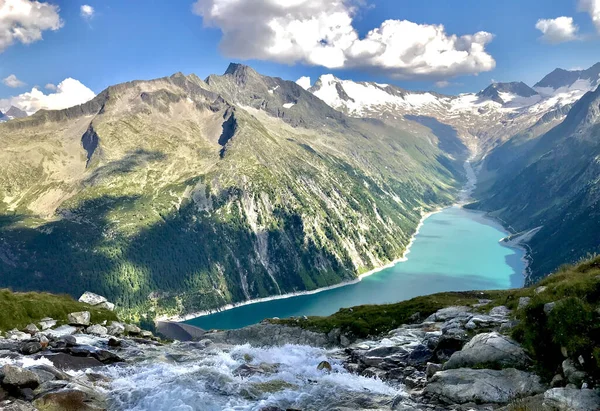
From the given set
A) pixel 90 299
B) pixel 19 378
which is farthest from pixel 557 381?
pixel 90 299

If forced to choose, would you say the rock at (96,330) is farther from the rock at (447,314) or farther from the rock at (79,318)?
the rock at (447,314)

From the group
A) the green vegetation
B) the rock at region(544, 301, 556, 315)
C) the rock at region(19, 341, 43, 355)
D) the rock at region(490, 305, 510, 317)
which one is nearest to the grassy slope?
the rock at region(544, 301, 556, 315)

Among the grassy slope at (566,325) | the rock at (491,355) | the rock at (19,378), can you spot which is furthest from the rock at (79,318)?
the grassy slope at (566,325)

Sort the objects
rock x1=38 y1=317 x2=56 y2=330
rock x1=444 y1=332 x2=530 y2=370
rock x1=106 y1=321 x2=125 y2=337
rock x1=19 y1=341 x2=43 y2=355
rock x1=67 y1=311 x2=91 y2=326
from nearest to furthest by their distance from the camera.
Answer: rock x1=444 y1=332 x2=530 y2=370
rock x1=19 y1=341 x2=43 y2=355
rock x1=38 y1=317 x2=56 y2=330
rock x1=67 y1=311 x2=91 y2=326
rock x1=106 y1=321 x2=125 y2=337

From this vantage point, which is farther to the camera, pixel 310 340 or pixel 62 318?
pixel 310 340

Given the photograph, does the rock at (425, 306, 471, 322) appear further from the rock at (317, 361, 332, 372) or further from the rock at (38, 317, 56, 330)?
the rock at (38, 317, 56, 330)

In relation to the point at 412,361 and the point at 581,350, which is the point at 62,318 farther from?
the point at 581,350

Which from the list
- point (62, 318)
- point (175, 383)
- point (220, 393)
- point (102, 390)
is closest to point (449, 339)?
point (220, 393)
